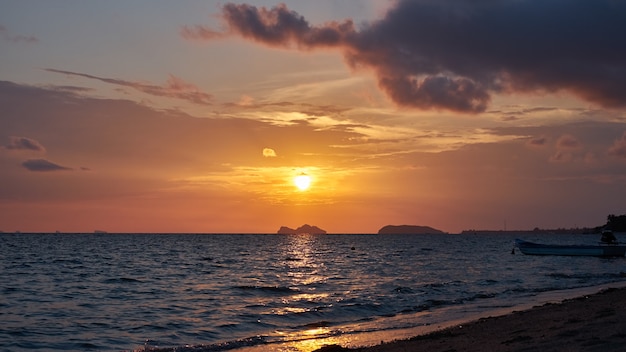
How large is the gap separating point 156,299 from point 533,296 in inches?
834

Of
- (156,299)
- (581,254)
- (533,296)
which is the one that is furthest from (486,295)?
(581,254)

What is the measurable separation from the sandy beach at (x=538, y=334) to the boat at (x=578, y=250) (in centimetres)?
6173

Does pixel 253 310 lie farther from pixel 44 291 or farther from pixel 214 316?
pixel 44 291

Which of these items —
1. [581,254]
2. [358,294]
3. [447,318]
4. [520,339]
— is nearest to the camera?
[520,339]

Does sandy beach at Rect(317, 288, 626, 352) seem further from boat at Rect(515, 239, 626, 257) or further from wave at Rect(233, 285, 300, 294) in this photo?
boat at Rect(515, 239, 626, 257)

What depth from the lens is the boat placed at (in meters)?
79.1

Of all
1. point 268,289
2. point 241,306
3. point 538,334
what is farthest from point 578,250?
point 538,334

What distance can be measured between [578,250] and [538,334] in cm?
7201

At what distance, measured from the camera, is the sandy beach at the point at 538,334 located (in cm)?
1431

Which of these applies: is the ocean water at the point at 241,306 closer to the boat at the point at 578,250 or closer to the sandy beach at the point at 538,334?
the sandy beach at the point at 538,334

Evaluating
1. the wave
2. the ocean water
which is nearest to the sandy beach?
the ocean water

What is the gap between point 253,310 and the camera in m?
30.5

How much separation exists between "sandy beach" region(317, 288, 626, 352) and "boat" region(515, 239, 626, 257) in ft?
203

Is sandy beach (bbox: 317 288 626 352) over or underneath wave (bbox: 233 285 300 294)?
over
